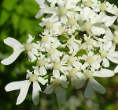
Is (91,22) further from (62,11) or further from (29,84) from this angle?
(29,84)

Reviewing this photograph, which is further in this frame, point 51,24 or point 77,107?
point 77,107

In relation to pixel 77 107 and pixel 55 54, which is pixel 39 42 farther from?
pixel 77 107

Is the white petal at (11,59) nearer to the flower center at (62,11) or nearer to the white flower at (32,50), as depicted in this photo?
the white flower at (32,50)

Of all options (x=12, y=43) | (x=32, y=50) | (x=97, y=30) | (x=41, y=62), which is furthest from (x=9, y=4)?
(x=97, y=30)

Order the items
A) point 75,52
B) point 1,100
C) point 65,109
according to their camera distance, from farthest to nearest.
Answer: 1. point 65,109
2. point 1,100
3. point 75,52

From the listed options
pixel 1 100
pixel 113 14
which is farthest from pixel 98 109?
pixel 113 14

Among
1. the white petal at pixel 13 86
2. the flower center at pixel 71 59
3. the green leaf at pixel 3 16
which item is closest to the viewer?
the flower center at pixel 71 59

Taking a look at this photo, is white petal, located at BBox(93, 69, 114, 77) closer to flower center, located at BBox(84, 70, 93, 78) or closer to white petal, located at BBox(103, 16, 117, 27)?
flower center, located at BBox(84, 70, 93, 78)

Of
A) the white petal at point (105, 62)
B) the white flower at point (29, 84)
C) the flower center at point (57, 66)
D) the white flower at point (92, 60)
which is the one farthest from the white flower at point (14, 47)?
the white petal at point (105, 62)
